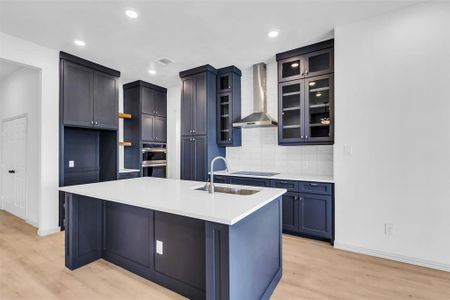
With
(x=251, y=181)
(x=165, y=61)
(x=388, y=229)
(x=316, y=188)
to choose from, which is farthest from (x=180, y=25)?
(x=388, y=229)

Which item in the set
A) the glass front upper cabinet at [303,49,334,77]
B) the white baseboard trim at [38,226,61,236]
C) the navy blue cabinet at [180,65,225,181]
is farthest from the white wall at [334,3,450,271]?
the white baseboard trim at [38,226,61,236]

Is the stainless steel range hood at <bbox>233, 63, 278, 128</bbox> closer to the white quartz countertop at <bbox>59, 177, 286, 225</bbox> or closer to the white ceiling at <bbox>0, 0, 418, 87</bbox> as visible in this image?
the white ceiling at <bbox>0, 0, 418, 87</bbox>

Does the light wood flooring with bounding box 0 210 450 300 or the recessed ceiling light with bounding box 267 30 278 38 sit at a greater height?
the recessed ceiling light with bounding box 267 30 278 38

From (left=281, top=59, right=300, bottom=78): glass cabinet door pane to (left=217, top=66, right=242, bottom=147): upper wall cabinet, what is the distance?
0.99 metres

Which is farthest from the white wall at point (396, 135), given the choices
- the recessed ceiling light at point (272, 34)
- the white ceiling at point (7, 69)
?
the white ceiling at point (7, 69)

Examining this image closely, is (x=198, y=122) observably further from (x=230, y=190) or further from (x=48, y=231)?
(x=48, y=231)

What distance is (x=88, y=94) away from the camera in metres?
3.71

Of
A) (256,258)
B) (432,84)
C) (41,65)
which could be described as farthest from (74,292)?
(432,84)

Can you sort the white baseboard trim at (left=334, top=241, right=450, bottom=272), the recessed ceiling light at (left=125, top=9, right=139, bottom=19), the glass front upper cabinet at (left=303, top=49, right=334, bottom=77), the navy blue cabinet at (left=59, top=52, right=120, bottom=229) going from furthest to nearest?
the navy blue cabinet at (left=59, top=52, right=120, bottom=229) → the glass front upper cabinet at (left=303, top=49, right=334, bottom=77) → the recessed ceiling light at (left=125, top=9, right=139, bottom=19) → the white baseboard trim at (left=334, top=241, right=450, bottom=272)

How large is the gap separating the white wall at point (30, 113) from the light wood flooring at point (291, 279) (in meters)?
1.04

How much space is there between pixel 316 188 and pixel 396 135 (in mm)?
1103

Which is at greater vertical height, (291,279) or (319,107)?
(319,107)

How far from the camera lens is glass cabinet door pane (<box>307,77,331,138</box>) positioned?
310 centimetres

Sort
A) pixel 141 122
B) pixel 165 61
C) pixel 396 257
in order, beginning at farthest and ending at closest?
pixel 141 122, pixel 165 61, pixel 396 257
